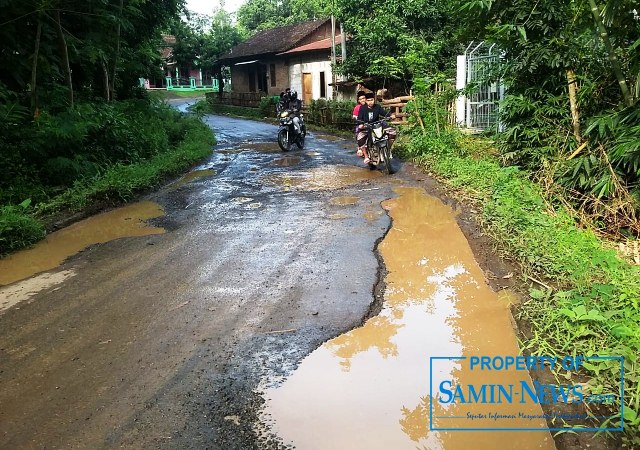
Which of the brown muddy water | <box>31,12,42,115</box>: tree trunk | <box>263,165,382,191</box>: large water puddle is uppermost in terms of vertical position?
<box>31,12,42,115</box>: tree trunk

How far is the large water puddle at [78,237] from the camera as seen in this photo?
18.6ft

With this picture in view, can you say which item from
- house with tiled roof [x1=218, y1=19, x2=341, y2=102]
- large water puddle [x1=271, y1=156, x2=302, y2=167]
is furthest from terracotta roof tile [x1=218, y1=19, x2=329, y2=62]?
large water puddle [x1=271, y1=156, x2=302, y2=167]

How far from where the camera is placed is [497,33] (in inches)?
294

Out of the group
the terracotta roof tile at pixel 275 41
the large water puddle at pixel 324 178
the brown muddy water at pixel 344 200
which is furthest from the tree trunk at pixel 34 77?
the terracotta roof tile at pixel 275 41

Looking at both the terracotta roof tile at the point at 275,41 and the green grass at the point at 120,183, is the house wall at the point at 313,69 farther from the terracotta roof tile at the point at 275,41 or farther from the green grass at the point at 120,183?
the green grass at the point at 120,183

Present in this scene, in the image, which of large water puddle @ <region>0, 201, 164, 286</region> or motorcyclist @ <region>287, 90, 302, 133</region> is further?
motorcyclist @ <region>287, 90, 302, 133</region>

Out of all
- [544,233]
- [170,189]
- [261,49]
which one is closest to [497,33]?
[544,233]

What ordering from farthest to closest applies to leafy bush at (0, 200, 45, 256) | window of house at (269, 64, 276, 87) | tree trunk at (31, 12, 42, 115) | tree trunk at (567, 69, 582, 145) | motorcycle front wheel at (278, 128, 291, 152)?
window of house at (269, 64, 276, 87) → motorcycle front wheel at (278, 128, 291, 152) → tree trunk at (31, 12, 42, 115) → tree trunk at (567, 69, 582, 145) → leafy bush at (0, 200, 45, 256)

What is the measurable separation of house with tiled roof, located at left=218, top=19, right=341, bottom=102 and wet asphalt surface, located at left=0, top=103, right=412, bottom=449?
19.6 metres

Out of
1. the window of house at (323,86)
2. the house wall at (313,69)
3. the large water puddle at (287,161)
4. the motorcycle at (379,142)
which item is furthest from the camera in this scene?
the window of house at (323,86)

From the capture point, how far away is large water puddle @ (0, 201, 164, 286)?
5.68 meters

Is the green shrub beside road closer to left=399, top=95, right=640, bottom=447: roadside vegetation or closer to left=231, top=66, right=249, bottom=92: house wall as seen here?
left=399, top=95, right=640, bottom=447: roadside vegetation

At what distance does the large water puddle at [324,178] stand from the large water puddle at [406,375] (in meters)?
4.27

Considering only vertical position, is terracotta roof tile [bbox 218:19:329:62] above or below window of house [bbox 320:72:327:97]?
above
